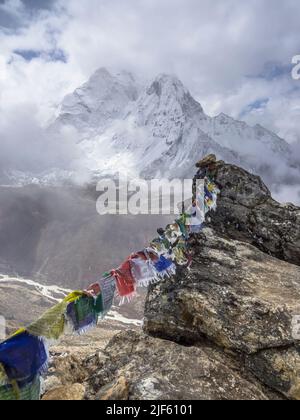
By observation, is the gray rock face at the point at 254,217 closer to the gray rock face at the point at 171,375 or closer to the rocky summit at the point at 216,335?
the rocky summit at the point at 216,335

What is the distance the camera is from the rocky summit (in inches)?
303

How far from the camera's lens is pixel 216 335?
909 cm

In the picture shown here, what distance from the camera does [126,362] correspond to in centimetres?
872

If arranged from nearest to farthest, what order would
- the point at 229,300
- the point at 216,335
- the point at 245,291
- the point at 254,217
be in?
1. the point at 216,335
2. the point at 229,300
3. the point at 245,291
4. the point at 254,217

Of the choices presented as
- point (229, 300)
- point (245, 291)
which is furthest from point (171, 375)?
point (245, 291)

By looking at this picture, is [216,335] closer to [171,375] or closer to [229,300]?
[229,300]

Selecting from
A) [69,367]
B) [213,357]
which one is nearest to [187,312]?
[213,357]

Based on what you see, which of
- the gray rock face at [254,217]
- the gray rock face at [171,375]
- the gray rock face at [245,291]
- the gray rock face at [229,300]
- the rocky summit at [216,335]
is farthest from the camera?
the gray rock face at [254,217]

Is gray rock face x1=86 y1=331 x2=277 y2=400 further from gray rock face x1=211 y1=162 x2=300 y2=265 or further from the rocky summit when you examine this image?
Answer: gray rock face x1=211 y1=162 x2=300 y2=265

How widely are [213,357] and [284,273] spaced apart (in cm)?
372

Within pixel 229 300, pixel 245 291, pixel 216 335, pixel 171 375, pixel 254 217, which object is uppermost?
pixel 254 217

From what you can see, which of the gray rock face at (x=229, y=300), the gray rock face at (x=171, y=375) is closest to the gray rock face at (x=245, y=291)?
the gray rock face at (x=229, y=300)

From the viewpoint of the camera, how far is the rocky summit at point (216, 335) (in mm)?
7699
